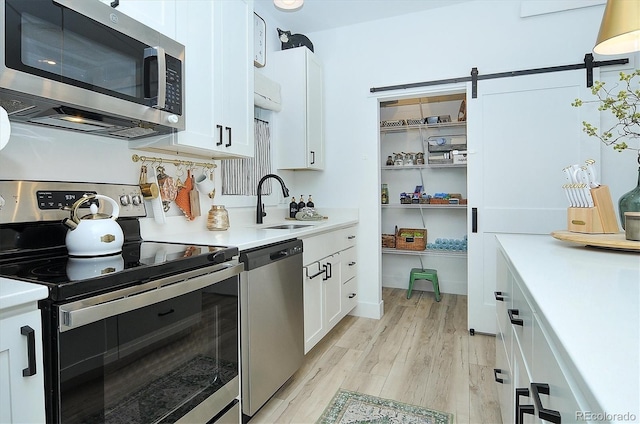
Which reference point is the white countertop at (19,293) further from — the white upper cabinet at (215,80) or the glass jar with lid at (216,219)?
the glass jar with lid at (216,219)

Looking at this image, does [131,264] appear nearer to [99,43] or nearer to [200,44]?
[99,43]

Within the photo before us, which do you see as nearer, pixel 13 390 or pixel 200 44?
pixel 13 390

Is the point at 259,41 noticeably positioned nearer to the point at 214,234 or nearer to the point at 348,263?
the point at 214,234

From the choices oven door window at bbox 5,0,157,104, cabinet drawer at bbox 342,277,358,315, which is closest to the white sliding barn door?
cabinet drawer at bbox 342,277,358,315

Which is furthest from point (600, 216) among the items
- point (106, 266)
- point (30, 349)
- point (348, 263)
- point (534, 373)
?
point (30, 349)

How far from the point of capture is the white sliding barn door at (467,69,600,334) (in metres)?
2.61

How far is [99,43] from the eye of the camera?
4.20 feet

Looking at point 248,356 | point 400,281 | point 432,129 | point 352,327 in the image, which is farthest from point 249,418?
point 432,129

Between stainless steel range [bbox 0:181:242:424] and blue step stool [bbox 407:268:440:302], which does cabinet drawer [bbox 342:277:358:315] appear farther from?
stainless steel range [bbox 0:181:242:424]

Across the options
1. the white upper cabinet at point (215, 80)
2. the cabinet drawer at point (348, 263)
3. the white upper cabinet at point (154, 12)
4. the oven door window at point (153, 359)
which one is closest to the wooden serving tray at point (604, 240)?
the oven door window at point (153, 359)

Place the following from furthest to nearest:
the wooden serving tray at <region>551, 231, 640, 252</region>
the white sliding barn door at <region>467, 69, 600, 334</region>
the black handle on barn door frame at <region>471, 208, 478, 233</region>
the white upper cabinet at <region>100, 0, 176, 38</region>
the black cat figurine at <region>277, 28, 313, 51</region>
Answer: the black cat figurine at <region>277, 28, 313, 51</region>
the black handle on barn door frame at <region>471, 208, 478, 233</region>
the white sliding barn door at <region>467, 69, 600, 334</region>
the white upper cabinet at <region>100, 0, 176, 38</region>
the wooden serving tray at <region>551, 231, 640, 252</region>

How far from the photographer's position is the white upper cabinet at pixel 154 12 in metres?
1.43

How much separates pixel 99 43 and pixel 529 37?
2953 millimetres

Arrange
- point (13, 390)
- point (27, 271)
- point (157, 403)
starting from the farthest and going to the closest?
point (157, 403)
point (27, 271)
point (13, 390)
